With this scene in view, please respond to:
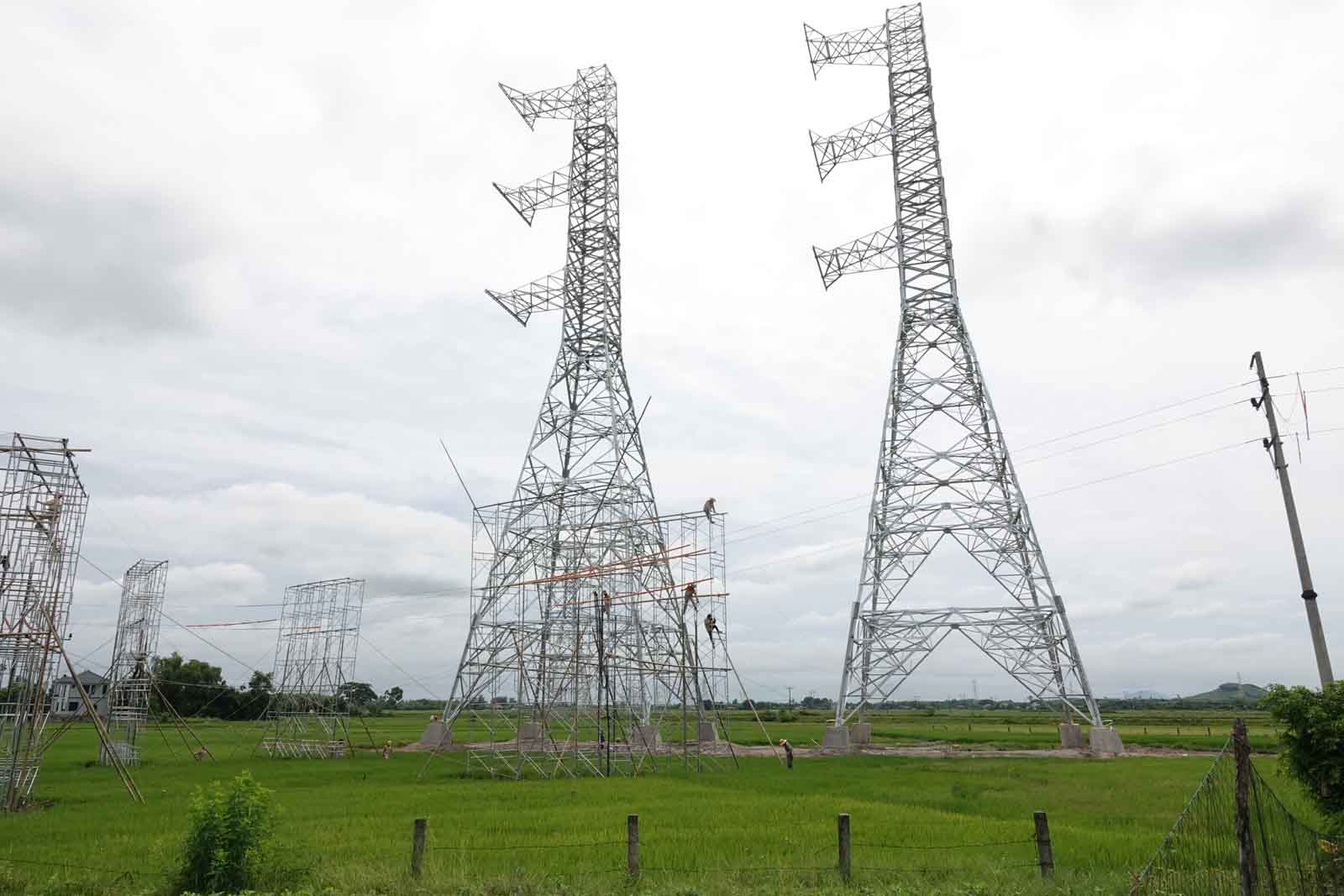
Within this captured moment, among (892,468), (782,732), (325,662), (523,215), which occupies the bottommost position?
(782,732)

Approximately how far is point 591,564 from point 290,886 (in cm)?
2266

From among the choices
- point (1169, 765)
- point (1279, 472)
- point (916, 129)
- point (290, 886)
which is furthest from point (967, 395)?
point (290, 886)

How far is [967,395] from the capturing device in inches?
1446

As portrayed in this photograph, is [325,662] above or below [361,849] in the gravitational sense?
above

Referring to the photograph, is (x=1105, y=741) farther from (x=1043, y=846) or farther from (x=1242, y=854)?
(x=1242, y=854)

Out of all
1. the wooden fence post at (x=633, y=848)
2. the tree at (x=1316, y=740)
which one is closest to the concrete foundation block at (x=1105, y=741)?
the tree at (x=1316, y=740)

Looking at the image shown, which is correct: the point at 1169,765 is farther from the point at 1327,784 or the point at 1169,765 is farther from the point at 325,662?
the point at 325,662

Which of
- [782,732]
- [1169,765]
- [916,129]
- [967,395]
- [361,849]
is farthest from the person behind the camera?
[782,732]

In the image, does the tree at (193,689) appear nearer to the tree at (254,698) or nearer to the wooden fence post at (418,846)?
the tree at (254,698)

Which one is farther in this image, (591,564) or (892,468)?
(892,468)

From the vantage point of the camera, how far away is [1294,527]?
15781 millimetres

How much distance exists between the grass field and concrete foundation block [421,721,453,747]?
789 cm

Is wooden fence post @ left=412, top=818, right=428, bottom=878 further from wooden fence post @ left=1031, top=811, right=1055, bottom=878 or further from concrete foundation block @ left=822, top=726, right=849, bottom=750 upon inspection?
concrete foundation block @ left=822, top=726, right=849, bottom=750

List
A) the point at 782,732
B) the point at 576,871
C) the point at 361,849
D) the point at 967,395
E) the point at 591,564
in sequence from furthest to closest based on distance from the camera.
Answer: the point at 782,732 → the point at 967,395 → the point at 591,564 → the point at 361,849 → the point at 576,871
